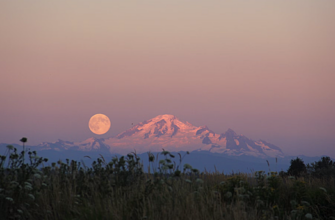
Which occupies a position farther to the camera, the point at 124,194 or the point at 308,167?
the point at 308,167

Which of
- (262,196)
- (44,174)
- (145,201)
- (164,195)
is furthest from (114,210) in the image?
(262,196)

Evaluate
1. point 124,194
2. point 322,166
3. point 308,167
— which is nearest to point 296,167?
point 308,167

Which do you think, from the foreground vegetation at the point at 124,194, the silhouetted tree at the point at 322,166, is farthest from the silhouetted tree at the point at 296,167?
the foreground vegetation at the point at 124,194

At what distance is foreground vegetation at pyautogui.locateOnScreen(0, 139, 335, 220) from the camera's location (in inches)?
292

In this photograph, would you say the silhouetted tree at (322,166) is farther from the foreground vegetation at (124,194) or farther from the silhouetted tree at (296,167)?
the foreground vegetation at (124,194)

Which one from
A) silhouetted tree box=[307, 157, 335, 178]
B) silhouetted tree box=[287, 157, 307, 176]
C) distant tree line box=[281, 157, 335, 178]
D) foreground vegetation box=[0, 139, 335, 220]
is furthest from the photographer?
silhouetted tree box=[287, 157, 307, 176]

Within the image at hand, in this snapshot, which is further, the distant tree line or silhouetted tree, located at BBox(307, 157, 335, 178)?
the distant tree line

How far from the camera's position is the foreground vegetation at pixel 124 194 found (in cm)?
741

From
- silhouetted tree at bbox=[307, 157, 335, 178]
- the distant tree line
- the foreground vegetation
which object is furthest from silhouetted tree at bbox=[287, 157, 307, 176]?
the foreground vegetation

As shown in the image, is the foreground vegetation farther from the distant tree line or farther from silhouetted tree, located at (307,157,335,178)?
the distant tree line

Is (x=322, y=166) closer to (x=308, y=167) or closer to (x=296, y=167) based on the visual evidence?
(x=308, y=167)

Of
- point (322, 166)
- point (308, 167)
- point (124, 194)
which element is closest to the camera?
point (124, 194)

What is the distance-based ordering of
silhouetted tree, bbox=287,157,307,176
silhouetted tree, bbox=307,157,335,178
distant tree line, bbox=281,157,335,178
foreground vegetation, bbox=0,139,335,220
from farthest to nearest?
A: silhouetted tree, bbox=287,157,307,176 → distant tree line, bbox=281,157,335,178 → silhouetted tree, bbox=307,157,335,178 → foreground vegetation, bbox=0,139,335,220

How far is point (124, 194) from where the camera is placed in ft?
26.2
